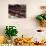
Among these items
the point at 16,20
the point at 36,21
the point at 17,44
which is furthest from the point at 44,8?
the point at 17,44

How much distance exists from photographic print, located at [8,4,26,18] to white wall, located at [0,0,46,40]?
5 centimetres

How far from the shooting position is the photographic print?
296 cm

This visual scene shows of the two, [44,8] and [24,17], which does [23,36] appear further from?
[44,8]

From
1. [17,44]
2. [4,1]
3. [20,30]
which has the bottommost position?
[17,44]

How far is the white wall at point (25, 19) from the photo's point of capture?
296 cm

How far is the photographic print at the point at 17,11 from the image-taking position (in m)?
2.96

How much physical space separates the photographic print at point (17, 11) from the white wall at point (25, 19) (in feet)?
0.17

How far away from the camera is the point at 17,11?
9.76 feet

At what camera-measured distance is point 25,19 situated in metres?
2.98

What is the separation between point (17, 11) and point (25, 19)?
19 centimetres

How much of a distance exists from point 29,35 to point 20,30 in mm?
171

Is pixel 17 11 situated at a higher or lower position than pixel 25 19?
higher

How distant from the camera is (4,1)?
296cm

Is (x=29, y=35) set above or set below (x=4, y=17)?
below
